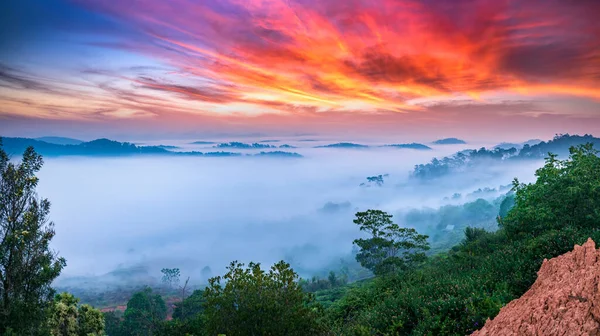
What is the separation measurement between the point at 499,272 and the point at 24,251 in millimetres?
26507

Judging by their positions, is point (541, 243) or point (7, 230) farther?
point (7, 230)

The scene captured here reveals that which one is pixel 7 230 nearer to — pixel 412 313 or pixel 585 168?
pixel 412 313

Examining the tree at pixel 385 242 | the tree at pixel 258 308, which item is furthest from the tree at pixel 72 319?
the tree at pixel 385 242

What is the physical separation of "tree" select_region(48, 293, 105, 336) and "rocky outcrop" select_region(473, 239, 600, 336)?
87.7 ft

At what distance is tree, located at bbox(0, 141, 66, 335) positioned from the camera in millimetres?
17019

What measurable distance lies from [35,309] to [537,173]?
39618 mm

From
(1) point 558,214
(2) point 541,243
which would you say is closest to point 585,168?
(1) point 558,214

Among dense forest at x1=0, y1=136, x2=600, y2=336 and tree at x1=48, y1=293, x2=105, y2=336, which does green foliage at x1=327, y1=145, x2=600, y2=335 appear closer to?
dense forest at x1=0, y1=136, x2=600, y2=336

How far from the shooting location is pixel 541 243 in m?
16.8

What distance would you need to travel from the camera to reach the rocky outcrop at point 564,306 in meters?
8.08

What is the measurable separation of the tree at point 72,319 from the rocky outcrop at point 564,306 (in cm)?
2672

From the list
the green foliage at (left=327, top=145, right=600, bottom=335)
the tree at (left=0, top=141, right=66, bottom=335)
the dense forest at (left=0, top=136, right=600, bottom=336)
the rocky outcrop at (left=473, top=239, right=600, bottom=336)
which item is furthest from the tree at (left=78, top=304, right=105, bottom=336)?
the rocky outcrop at (left=473, top=239, right=600, bottom=336)

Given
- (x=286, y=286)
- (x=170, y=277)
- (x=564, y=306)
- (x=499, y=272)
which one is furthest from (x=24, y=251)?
(x=170, y=277)

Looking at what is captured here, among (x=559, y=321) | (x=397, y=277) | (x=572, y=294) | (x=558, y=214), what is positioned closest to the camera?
(x=559, y=321)
